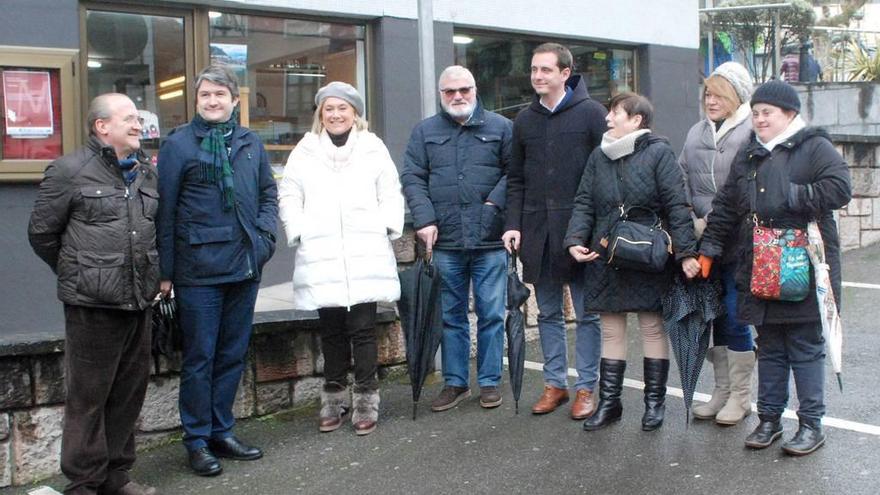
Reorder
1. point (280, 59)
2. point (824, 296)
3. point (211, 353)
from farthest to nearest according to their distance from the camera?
point (280, 59) → point (211, 353) → point (824, 296)

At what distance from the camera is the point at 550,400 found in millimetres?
5344

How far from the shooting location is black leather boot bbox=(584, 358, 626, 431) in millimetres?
5008

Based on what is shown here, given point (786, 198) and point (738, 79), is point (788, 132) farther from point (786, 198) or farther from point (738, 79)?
Result: point (738, 79)

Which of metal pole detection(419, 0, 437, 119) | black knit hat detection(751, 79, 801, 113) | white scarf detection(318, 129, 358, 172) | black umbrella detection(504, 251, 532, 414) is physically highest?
metal pole detection(419, 0, 437, 119)

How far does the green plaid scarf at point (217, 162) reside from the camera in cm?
463

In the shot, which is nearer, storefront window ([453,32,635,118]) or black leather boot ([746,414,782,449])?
black leather boot ([746,414,782,449])

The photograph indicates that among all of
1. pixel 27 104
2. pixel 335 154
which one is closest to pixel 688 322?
pixel 335 154

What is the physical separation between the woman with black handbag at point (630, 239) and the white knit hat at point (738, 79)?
1.47 ft

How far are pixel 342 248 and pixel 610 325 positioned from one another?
1391mm

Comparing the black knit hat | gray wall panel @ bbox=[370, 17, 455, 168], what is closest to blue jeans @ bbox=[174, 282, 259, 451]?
the black knit hat

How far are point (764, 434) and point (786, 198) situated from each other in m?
1.08

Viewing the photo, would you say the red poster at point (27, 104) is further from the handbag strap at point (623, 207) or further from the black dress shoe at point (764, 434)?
the black dress shoe at point (764, 434)

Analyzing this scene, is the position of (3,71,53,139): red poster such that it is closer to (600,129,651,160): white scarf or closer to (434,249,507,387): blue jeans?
(434,249,507,387): blue jeans

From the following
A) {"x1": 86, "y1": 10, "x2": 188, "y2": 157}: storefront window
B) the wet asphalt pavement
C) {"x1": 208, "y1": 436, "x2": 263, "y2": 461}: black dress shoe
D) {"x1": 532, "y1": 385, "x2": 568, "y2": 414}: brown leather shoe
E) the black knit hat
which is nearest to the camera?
the wet asphalt pavement
